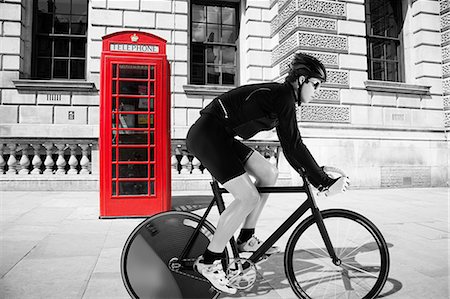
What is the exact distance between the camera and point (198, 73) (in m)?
10.2

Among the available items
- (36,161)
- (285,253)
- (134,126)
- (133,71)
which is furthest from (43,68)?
(285,253)

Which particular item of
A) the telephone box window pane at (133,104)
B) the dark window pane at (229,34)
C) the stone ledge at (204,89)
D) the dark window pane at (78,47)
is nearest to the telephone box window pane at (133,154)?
the telephone box window pane at (133,104)

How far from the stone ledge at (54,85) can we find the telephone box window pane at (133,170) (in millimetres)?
4815

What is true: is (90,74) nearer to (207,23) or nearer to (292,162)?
Result: (207,23)

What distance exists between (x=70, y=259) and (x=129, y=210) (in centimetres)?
195

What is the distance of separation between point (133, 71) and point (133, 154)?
4.06 feet

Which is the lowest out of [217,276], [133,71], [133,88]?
[217,276]

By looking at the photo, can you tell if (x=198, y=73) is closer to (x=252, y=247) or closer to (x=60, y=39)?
(x=60, y=39)

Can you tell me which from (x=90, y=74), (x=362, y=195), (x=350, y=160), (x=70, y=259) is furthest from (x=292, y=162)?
(x=90, y=74)

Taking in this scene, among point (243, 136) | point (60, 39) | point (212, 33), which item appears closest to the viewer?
point (243, 136)

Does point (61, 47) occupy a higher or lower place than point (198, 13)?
lower

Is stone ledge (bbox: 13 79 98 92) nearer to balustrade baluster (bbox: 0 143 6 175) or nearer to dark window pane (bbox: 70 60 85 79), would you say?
dark window pane (bbox: 70 60 85 79)

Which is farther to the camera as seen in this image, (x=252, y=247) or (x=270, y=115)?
(x=252, y=247)

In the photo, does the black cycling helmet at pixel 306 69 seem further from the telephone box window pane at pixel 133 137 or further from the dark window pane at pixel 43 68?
the dark window pane at pixel 43 68
